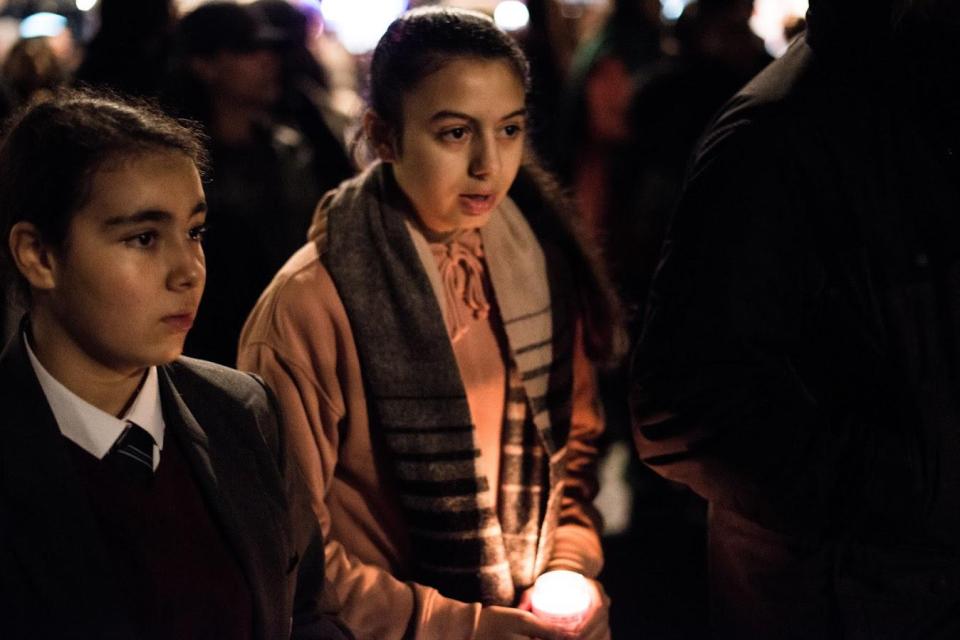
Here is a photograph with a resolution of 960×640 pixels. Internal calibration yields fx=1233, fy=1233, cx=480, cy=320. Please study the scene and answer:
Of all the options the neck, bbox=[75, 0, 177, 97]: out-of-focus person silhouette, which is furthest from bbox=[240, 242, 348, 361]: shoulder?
bbox=[75, 0, 177, 97]: out-of-focus person silhouette

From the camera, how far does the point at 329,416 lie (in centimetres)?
219

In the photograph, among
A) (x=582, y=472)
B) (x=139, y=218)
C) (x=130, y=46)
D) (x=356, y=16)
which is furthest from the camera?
(x=356, y=16)

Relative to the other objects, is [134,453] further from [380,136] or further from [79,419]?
[380,136]

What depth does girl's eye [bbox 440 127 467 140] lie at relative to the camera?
7.16 ft

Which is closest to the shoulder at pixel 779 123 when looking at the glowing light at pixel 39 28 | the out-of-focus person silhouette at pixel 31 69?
the out-of-focus person silhouette at pixel 31 69

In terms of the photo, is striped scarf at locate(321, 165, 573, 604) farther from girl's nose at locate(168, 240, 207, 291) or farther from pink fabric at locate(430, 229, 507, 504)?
girl's nose at locate(168, 240, 207, 291)

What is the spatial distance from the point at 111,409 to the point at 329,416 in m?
0.57

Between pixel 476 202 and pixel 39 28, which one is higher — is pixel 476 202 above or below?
below

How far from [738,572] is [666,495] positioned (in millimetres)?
3059

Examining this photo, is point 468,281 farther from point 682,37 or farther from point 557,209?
point 682,37

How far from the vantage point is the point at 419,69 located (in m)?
2.21

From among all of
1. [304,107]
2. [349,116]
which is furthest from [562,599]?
[349,116]

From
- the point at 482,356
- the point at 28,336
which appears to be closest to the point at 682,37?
the point at 482,356

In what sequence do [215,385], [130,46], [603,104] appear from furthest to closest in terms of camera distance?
[603,104]
[130,46]
[215,385]
